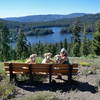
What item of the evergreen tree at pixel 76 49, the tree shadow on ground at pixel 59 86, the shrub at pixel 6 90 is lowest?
the evergreen tree at pixel 76 49

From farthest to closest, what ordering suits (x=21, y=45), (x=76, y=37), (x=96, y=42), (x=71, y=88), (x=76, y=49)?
(x=76, y=37), (x=76, y=49), (x=21, y=45), (x=96, y=42), (x=71, y=88)

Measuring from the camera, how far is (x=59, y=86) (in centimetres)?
978

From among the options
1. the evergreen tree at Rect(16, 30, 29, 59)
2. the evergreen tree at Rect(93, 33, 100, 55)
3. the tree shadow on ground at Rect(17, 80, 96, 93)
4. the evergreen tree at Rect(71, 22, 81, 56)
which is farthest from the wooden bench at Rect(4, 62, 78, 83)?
the evergreen tree at Rect(71, 22, 81, 56)

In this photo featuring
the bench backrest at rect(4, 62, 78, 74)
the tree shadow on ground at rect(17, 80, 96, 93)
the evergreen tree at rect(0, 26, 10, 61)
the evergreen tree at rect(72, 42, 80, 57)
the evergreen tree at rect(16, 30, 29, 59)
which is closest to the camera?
the tree shadow on ground at rect(17, 80, 96, 93)

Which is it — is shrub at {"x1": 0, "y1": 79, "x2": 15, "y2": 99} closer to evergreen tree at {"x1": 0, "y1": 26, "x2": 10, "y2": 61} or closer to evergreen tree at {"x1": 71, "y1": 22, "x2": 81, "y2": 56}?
evergreen tree at {"x1": 0, "y1": 26, "x2": 10, "y2": 61}

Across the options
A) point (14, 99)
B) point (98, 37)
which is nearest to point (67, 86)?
point (14, 99)

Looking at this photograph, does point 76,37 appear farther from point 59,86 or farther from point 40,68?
point 59,86

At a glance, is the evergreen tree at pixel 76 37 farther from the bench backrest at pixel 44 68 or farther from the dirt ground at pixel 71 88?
the bench backrest at pixel 44 68

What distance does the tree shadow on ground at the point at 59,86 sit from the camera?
367 inches

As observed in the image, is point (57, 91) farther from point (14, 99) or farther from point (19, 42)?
point (19, 42)

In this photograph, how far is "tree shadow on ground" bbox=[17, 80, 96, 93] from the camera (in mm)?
9323

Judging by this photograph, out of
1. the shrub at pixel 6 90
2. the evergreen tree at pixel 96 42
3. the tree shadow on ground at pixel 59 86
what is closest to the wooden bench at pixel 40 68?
the tree shadow on ground at pixel 59 86

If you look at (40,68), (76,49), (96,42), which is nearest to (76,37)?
(76,49)

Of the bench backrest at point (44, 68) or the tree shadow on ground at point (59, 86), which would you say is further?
the bench backrest at point (44, 68)
